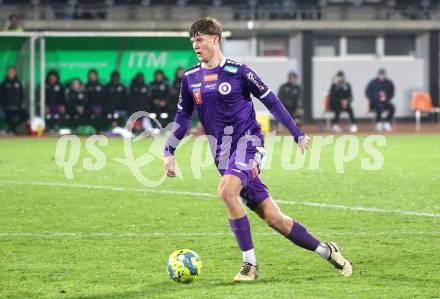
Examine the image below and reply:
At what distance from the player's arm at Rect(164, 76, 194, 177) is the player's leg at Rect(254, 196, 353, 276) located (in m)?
0.86

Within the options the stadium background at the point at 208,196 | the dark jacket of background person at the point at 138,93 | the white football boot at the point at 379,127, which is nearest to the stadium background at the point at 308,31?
the stadium background at the point at 208,196

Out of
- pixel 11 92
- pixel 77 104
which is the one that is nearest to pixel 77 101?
pixel 77 104

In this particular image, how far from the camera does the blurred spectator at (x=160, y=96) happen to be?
3014cm

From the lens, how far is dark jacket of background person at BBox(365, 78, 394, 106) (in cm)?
3372

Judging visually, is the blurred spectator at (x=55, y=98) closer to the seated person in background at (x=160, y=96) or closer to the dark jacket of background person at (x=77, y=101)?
the dark jacket of background person at (x=77, y=101)

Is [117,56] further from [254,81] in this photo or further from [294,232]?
[294,232]

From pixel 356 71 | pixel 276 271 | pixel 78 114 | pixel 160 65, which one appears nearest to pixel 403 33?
pixel 356 71

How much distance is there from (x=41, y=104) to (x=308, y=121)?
41.1ft

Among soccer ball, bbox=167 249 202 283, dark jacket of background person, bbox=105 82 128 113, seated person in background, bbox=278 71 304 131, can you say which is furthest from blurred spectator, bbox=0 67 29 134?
soccer ball, bbox=167 249 202 283

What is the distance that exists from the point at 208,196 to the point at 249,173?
6.88 metres

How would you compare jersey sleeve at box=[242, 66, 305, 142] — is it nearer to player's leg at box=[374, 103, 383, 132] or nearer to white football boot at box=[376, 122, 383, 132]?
player's leg at box=[374, 103, 383, 132]

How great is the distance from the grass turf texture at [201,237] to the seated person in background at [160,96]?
10.4m

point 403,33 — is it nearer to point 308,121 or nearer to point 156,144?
point 308,121

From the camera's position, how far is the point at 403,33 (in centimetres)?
4216
